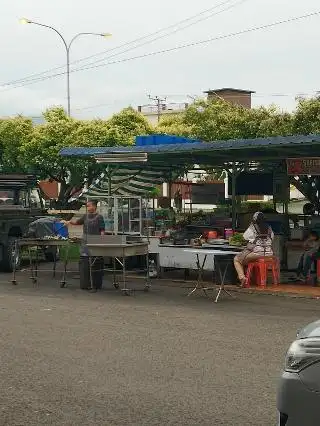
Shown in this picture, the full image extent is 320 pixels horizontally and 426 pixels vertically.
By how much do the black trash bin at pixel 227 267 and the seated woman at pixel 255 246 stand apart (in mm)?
167

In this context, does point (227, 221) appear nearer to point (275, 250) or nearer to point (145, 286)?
point (275, 250)

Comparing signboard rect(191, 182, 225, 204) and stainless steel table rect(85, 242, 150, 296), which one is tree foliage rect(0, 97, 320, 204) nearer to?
signboard rect(191, 182, 225, 204)

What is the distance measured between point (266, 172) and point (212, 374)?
12762 mm

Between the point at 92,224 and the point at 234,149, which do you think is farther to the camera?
the point at 234,149

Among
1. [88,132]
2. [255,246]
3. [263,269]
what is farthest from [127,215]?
[88,132]

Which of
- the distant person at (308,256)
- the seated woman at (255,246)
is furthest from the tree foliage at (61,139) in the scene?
the seated woman at (255,246)

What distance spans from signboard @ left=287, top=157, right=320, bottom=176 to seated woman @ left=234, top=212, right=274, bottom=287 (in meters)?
1.94

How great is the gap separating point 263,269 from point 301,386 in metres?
9.37

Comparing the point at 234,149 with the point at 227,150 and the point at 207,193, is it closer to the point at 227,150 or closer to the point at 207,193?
the point at 227,150

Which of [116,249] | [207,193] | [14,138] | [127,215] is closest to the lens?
[116,249]

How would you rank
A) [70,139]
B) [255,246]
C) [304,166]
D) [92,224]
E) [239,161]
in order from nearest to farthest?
[255,246] → [92,224] → [304,166] → [239,161] → [70,139]

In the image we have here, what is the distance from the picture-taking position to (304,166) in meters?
14.2

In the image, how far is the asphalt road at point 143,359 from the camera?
5.25 m

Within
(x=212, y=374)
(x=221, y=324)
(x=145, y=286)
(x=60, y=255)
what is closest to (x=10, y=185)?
(x=60, y=255)
